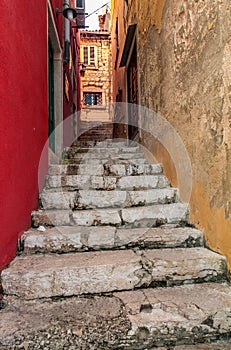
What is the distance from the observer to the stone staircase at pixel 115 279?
1.21 m

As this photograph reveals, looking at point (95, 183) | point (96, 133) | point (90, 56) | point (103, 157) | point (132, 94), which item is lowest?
point (95, 183)

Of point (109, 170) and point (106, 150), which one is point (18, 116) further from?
point (106, 150)

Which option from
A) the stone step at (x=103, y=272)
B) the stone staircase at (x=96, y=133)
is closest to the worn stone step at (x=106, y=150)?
the stone step at (x=103, y=272)

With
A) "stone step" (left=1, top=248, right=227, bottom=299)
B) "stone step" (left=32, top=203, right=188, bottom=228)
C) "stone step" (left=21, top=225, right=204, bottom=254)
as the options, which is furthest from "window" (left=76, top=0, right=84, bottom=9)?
"stone step" (left=1, top=248, right=227, bottom=299)

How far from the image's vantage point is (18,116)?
6.01 feet

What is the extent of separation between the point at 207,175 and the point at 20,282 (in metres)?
1.45

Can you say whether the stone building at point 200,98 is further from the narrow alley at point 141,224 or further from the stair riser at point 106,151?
the stair riser at point 106,151

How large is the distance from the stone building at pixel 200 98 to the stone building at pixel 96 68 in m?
13.3

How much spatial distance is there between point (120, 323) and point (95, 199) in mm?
1298

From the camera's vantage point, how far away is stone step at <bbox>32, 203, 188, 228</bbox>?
2.16 m

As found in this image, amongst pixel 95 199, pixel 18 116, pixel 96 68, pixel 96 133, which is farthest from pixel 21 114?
pixel 96 68

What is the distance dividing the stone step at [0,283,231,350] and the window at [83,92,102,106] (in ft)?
50.6

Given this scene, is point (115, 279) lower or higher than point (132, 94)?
lower

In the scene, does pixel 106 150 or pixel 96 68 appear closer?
pixel 106 150
